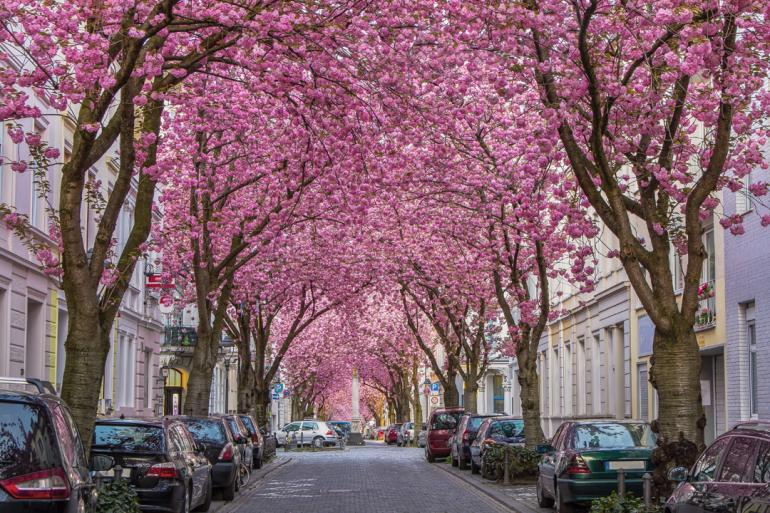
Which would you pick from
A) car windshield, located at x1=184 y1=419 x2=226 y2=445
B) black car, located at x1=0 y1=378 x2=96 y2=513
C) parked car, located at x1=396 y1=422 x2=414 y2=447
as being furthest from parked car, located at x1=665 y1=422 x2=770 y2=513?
parked car, located at x1=396 y1=422 x2=414 y2=447

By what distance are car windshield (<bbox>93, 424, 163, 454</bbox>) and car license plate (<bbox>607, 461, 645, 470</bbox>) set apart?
18.3ft

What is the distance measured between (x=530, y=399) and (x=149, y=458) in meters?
12.6

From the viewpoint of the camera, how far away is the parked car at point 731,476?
8.11 m

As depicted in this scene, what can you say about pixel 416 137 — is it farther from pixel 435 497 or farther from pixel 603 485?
pixel 435 497

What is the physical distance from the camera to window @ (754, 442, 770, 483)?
809cm

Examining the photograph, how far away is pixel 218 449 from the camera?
2123 centimetres

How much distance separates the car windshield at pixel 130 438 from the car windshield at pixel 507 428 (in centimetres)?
1392

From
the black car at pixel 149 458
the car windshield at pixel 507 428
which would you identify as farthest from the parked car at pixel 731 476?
the car windshield at pixel 507 428

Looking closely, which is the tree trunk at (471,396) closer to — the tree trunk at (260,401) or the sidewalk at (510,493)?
the tree trunk at (260,401)

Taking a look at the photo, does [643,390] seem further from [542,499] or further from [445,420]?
[542,499]

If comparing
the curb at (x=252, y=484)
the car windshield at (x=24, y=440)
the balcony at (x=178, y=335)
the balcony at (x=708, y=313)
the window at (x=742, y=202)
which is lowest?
the curb at (x=252, y=484)

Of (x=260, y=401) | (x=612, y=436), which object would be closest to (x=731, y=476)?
(x=612, y=436)

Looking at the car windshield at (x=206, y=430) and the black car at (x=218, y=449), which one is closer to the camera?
the black car at (x=218, y=449)

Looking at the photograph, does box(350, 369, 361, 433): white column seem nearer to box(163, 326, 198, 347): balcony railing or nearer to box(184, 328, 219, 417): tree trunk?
box(163, 326, 198, 347): balcony railing
